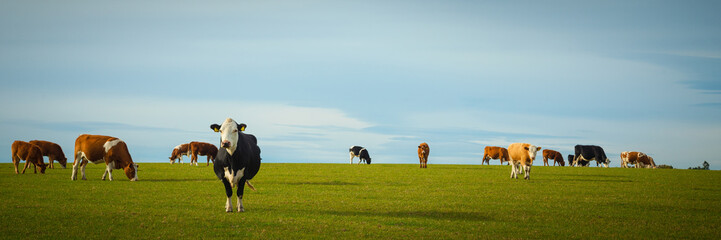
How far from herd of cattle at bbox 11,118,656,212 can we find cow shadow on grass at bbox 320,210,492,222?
288 centimetres

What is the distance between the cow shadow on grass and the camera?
48.7 ft

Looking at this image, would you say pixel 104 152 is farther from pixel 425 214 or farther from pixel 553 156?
pixel 553 156

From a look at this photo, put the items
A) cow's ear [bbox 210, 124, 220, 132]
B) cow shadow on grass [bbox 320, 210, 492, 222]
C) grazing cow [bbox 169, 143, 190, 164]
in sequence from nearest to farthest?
1. cow shadow on grass [bbox 320, 210, 492, 222]
2. cow's ear [bbox 210, 124, 220, 132]
3. grazing cow [bbox 169, 143, 190, 164]

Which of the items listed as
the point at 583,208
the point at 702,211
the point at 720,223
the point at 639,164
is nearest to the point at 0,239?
the point at 583,208

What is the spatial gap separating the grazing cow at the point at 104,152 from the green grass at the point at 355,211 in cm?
158

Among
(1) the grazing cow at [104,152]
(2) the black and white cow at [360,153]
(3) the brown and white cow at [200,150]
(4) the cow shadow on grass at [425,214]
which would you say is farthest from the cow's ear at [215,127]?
(2) the black and white cow at [360,153]

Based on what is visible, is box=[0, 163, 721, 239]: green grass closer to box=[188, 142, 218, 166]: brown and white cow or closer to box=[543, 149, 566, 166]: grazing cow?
box=[188, 142, 218, 166]: brown and white cow

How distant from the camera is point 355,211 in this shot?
15914mm

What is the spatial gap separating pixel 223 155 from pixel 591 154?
59487 millimetres

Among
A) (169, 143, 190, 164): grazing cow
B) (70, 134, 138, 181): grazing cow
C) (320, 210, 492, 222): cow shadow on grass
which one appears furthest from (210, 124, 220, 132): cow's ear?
(169, 143, 190, 164): grazing cow

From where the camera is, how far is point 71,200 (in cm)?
1803

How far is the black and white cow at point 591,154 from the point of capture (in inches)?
2500

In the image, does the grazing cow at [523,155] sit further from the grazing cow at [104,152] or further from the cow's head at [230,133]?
the grazing cow at [104,152]

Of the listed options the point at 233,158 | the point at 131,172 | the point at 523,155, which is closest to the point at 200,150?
the point at 131,172
